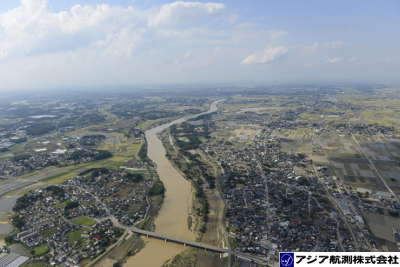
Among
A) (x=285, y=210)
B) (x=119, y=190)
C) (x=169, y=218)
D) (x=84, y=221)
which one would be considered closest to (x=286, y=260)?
(x=285, y=210)

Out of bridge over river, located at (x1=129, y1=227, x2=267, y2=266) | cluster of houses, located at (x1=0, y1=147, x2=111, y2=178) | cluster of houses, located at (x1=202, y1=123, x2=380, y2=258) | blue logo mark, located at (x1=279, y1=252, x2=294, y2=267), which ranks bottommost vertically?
bridge over river, located at (x1=129, y1=227, x2=267, y2=266)

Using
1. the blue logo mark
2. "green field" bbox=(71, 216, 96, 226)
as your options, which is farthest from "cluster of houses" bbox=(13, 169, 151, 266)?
the blue logo mark

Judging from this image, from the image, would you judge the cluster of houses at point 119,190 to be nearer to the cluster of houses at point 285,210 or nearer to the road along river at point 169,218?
the road along river at point 169,218

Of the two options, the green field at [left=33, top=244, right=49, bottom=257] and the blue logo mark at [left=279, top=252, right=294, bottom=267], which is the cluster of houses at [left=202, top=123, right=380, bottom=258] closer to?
the blue logo mark at [left=279, top=252, right=294, bottom=267]

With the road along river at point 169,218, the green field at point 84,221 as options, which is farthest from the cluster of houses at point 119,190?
the road along river at point 169,218

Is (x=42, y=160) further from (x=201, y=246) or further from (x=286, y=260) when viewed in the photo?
(x=286, y=260)

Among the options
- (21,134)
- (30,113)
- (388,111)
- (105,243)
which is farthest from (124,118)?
(388,111)

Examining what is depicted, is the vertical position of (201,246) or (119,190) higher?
(119,190)

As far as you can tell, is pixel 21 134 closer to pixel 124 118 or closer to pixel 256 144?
pixel 124 118
